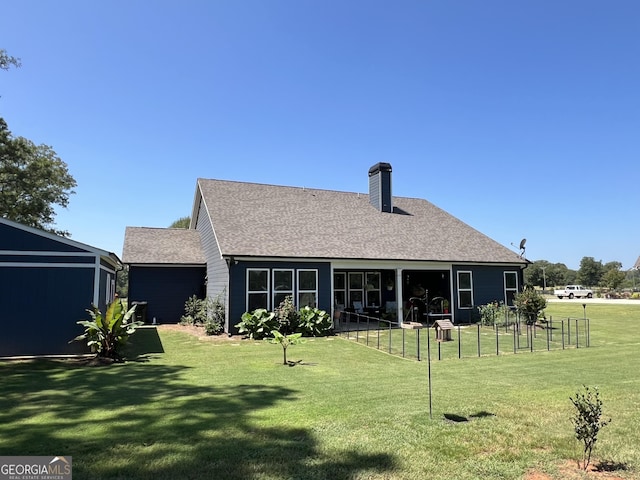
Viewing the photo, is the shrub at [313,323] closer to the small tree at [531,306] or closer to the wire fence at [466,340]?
the wire fence at [466,340]

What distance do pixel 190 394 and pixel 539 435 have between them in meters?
5.07

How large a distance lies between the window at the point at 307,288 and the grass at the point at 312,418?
616 centimetres

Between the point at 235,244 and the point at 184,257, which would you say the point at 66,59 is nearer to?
the point at 235,244

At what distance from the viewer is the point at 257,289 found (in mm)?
15617

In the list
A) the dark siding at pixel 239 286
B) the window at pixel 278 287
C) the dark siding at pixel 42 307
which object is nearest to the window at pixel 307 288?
the window at pixel 278 287

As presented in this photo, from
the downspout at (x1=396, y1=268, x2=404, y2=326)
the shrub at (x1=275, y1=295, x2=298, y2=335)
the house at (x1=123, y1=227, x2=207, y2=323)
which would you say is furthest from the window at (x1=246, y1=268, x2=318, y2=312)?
the house at (x1=123, y1=227, x2=207, y2=323)

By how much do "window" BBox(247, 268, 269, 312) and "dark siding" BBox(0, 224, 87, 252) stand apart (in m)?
6.33

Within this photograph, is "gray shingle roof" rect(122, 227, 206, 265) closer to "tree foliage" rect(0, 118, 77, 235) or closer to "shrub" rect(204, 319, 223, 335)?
"shrub" rect(204, 319, 223, 335)

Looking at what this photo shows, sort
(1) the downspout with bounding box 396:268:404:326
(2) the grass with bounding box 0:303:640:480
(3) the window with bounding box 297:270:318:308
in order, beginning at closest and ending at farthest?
(2) the grass with bounding box 0:303:640:480 → (3) the window with bounding box 297:270:318:308 → (1) the downspout with bounding box 396:268:404:326

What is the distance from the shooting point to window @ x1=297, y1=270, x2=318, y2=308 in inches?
643

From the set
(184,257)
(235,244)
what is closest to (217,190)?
(184,257)

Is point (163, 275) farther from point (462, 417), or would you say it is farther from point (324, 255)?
point (462, 417)

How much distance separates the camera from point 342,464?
396 centimetres

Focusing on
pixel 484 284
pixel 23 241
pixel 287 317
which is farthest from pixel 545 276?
pixel 23 241
